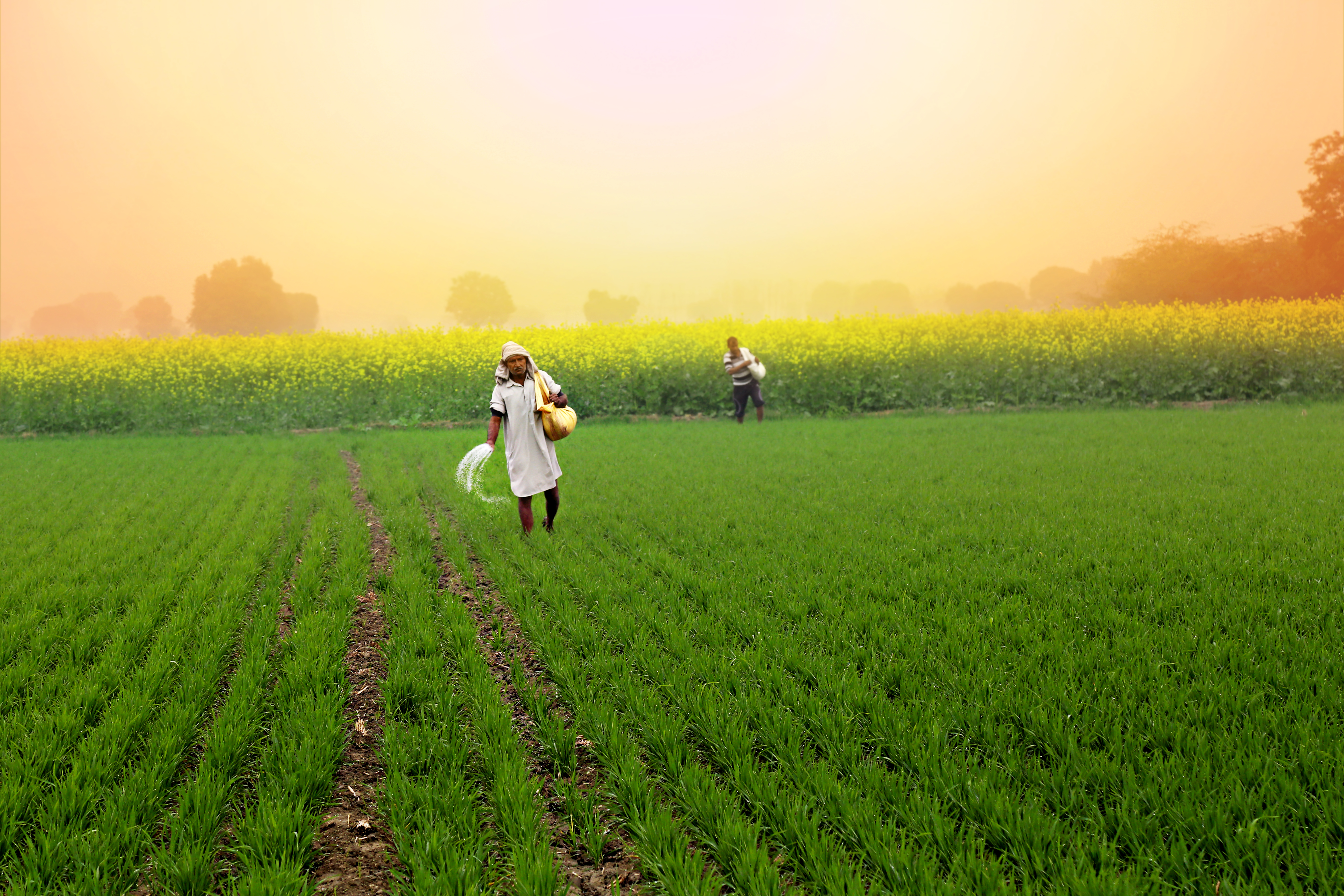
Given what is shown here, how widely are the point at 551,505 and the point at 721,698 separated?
420 cm

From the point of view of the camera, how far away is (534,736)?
11.4ft

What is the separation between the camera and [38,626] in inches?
Answer: 187

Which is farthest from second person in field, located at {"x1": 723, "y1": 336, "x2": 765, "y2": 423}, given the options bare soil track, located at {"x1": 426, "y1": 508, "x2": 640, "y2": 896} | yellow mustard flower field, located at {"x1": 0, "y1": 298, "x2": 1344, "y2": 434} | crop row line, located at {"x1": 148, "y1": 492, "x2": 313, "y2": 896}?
crop row line, located at {"x1": 148, "y1": 492, "x2": 313, "y2": 896}

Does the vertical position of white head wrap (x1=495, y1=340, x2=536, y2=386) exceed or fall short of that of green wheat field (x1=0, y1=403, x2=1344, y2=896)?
it exceeds it

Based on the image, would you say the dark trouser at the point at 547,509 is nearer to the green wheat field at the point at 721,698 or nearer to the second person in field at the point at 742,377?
the green wheat field at the point at 721,698

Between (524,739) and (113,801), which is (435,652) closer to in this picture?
(524,739)

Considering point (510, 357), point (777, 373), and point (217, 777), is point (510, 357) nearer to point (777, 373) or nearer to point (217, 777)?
point (217, 777)

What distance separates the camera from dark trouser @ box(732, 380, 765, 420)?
60.1 ft

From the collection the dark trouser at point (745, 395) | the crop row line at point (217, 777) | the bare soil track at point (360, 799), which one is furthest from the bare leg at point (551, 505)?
the dark trouser at point (745, 395)

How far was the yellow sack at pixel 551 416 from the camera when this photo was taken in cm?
700

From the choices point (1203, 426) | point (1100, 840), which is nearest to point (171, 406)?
point (1100, 840)

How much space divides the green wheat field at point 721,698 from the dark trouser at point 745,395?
10.5 metres

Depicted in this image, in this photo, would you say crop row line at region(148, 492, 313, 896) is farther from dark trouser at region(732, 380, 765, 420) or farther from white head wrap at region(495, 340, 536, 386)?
dark trouser at region(732, 380, 765, 420)

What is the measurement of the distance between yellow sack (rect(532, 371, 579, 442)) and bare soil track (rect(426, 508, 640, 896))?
147 centimetres
